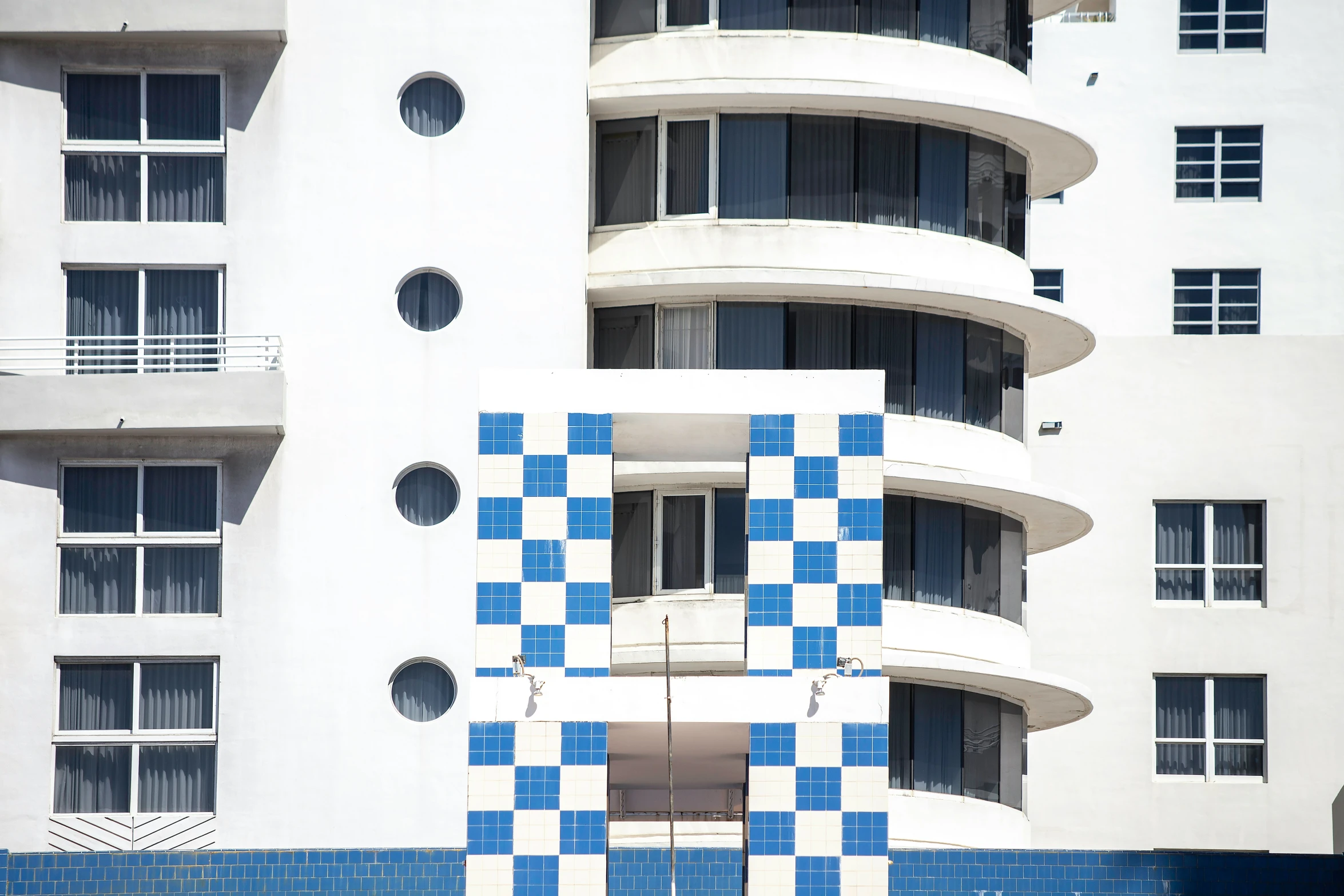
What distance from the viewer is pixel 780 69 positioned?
3347cm

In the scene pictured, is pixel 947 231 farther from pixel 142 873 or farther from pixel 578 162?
pixel 142 873

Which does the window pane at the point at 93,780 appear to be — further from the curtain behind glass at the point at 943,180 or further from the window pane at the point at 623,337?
the curtain behind glass at the point at 943,180

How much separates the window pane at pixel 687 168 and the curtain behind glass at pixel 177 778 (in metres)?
10.3

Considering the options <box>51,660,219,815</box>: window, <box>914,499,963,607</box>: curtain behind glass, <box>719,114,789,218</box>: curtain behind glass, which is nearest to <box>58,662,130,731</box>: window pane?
<box>51,660,219,815</box>: window

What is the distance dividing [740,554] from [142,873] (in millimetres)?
9662

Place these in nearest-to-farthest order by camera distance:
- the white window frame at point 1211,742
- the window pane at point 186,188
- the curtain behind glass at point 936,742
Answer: the curtain behind glass at point 936,742 → the window pane at point 186,188 → the white window frame at point 1211,742

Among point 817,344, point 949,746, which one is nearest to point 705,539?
point 817,344

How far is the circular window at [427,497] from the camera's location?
32.7m

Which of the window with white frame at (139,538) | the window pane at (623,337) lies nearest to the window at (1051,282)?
the window pane at (623,337)

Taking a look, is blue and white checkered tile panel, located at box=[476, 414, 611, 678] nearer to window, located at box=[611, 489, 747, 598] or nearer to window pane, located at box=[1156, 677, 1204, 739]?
window, located at box=[611, 489, 747, 598]

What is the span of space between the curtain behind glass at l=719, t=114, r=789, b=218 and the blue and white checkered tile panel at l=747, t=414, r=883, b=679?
29.1 ft

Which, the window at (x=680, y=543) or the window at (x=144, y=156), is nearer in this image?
the window at (x=680, y=543)

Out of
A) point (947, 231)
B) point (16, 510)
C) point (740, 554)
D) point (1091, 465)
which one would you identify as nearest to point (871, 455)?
point (740, 554)

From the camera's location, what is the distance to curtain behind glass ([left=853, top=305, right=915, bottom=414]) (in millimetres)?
33219
